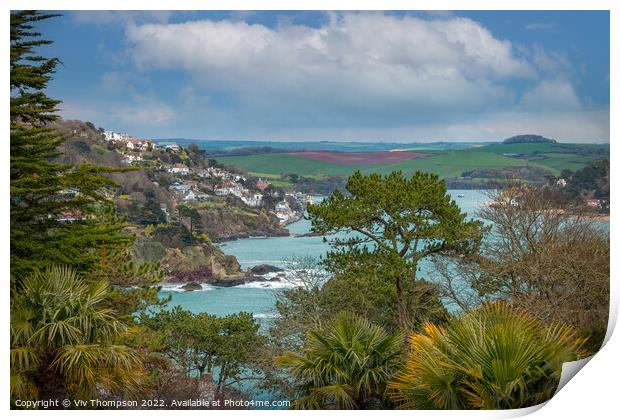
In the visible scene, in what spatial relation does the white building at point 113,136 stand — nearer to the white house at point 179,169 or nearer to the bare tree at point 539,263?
the white house at point 179,169

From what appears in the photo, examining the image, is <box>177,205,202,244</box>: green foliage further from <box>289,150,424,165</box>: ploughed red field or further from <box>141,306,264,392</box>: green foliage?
<box>289,150,424,165</box>: ploughed red field

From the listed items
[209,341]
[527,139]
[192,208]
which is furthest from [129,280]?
[527,139]

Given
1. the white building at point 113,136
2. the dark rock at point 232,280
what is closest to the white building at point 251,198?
the dark rock at point 232,280

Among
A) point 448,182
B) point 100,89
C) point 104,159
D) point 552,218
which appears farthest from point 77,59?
point 552,218

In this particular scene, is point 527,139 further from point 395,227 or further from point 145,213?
point 145,213

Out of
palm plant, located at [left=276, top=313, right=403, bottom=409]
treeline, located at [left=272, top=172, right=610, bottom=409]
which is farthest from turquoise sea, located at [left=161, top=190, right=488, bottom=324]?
palm plant, located at [left=276, top=313, right=403, bottom=409]

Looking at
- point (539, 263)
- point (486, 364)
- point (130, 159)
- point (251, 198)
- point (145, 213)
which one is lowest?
point (486, 364)
